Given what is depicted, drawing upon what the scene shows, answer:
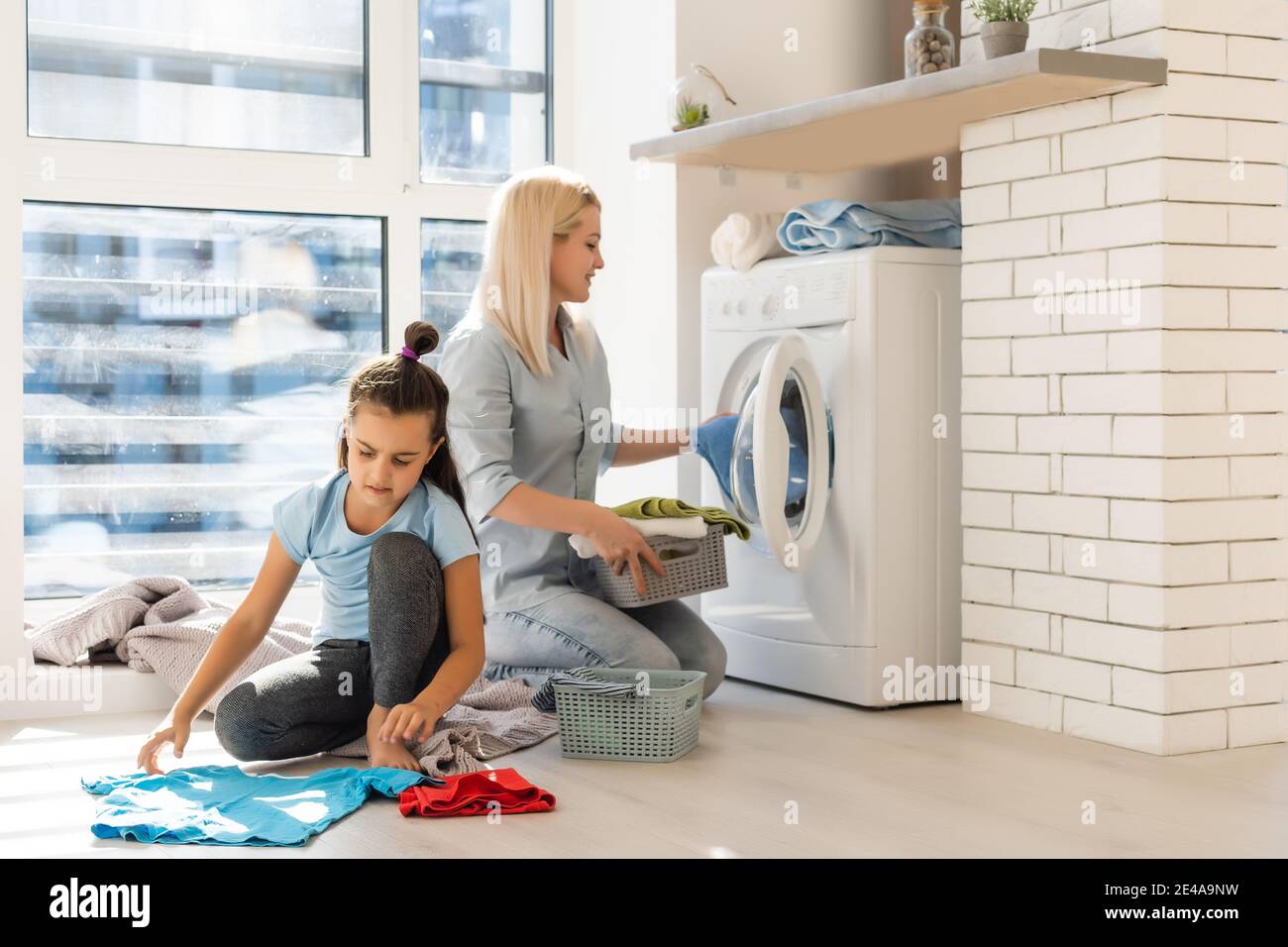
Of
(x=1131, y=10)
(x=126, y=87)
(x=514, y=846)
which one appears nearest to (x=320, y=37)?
(x=126, y=87)

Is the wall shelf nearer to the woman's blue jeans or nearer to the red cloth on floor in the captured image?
the woman's blue jeans

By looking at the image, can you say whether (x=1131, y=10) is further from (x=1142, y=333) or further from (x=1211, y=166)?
(x=1142, y=333)

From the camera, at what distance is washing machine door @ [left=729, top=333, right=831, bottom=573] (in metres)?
2.80

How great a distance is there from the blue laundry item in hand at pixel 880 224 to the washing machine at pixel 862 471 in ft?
0.16

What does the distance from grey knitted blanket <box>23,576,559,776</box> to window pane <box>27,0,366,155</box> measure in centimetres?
102

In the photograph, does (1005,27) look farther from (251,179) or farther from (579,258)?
(251,179)

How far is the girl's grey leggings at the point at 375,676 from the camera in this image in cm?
233

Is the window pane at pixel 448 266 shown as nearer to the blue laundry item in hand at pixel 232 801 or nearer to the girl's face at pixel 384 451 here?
the girl's face at pixel 384 451

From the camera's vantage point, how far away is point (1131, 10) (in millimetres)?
2523

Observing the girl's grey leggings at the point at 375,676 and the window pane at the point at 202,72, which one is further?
the window pane at the point at 202,72

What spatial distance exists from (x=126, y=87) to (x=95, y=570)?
108cm

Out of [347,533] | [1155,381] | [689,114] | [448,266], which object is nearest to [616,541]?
[347,533]

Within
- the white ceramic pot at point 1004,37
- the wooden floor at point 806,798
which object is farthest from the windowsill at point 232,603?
the white ceramic pot at point 1004,37

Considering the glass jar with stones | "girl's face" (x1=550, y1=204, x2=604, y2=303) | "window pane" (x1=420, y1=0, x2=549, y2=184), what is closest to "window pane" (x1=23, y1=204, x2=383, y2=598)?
"window pane" (x1=420, y1=0, x2=549, y2=184)
